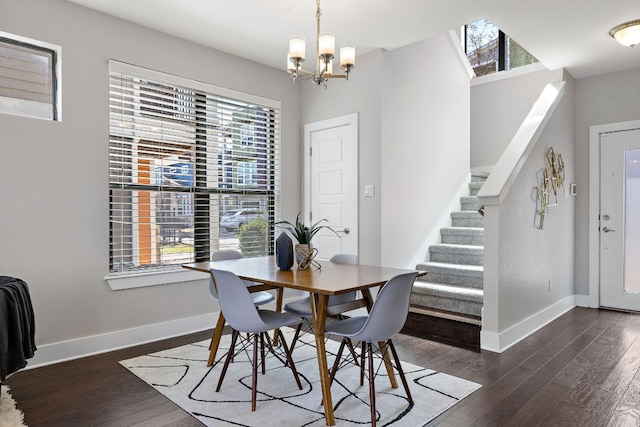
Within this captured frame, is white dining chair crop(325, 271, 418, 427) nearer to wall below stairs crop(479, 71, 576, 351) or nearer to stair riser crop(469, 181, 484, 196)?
wall below stairs crop(479, 71, 576, 351)

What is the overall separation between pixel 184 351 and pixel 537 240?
132 inches

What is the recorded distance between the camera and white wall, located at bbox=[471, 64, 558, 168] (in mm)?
5432

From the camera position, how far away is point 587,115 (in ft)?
16.1

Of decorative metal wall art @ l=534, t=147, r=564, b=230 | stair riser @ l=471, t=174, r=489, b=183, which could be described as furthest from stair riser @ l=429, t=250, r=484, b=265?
stair riser @ l=471, t=174, r=489, b=183

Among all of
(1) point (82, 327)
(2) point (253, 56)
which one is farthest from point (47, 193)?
(2) point (253, 56)

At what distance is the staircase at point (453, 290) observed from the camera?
3.54 meters

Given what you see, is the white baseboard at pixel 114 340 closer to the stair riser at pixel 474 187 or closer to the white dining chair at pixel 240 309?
the white dining chair at pixel 240 309

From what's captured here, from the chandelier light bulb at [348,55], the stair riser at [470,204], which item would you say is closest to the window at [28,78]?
the chandelier light bulb at [348,55]

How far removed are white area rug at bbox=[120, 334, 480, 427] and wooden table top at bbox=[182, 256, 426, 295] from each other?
0.72 metres

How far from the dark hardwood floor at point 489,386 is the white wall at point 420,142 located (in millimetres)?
1133

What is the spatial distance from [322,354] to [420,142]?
9.76 ft

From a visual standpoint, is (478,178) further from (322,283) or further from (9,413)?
(9,413)

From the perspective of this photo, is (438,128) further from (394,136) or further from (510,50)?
(510,50)

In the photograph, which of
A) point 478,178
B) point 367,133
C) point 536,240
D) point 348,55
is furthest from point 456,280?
point 348,55
